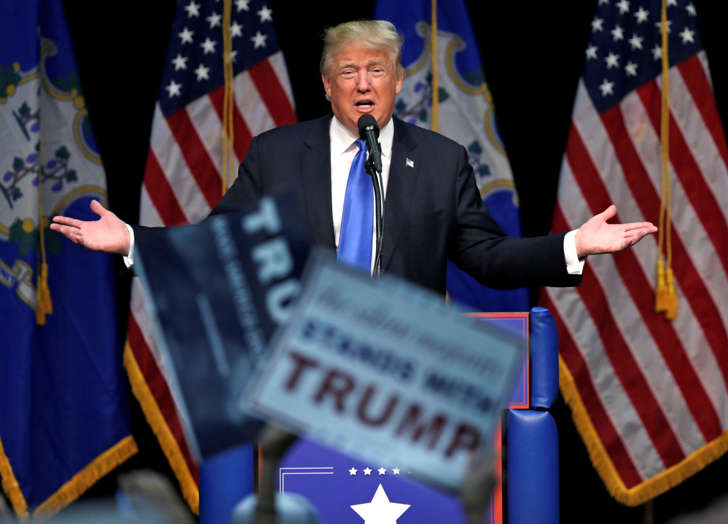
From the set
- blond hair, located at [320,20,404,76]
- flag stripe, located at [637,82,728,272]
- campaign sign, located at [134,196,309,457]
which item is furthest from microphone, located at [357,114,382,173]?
flag stripe, located at [637,82,728,272]

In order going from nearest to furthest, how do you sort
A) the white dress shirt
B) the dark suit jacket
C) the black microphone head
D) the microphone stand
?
the microphone stand < the black microphone head < the dark suit jacket < the white dress shirt

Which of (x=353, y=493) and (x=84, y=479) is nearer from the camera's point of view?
(x=353, y=493)

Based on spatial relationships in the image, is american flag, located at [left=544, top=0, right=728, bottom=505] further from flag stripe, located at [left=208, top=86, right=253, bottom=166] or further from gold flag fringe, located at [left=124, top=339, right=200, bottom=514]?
gold flag fringe, located at [left=124, top=339, right=200, bottom=514]

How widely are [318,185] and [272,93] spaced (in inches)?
69.7

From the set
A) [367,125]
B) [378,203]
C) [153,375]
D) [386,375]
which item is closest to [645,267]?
[153,375]

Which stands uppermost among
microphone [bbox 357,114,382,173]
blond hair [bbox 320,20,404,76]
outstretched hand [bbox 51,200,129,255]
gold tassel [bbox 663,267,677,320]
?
blond hair [bbox 320,20,404,76]

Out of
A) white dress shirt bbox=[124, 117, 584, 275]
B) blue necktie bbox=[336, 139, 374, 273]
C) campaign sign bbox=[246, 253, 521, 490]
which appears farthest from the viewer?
white dress shirt bbox=[124, 117, 584, 275]

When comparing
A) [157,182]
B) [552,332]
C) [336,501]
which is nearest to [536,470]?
[552,332]

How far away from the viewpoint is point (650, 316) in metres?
3.63

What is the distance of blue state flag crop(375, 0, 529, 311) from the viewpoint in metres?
3.57

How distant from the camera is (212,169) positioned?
12.0ft

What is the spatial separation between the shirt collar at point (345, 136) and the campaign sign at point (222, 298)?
54.6 inches

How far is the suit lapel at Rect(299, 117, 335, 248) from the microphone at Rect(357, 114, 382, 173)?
39 cm

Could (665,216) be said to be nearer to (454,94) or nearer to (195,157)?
(454,94)
